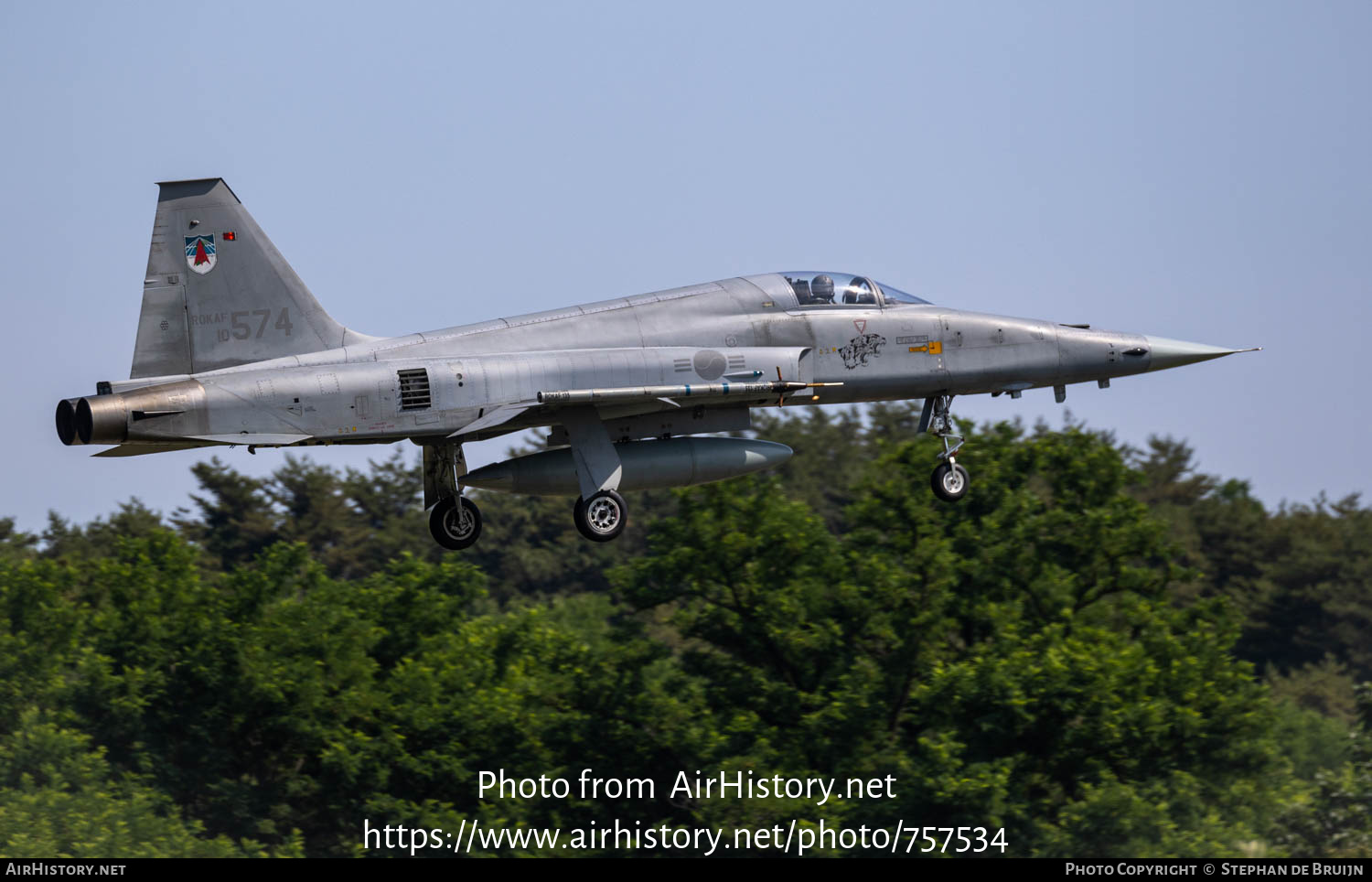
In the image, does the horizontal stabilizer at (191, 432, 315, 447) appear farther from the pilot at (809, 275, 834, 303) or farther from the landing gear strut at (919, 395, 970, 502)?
the landing gear strut at (919, 395, 970, 502)

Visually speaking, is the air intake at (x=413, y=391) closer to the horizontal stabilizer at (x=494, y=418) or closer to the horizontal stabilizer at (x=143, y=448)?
the horizontal stabilizer at (x=494, y=418)

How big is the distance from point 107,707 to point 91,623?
5123 millimetres

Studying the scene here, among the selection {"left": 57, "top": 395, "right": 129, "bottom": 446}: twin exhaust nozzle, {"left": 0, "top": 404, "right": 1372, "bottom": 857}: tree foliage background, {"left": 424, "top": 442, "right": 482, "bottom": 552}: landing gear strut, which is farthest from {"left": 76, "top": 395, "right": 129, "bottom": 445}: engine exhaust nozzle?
{"left": 0, "top": 404, "right": 1372, "bottom": 857}: tree foliage background

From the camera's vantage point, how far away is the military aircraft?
64.2 ft

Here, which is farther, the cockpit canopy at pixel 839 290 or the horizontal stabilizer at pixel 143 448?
the cockpit canopy at pixel 839 290

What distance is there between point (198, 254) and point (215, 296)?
59 centimetres

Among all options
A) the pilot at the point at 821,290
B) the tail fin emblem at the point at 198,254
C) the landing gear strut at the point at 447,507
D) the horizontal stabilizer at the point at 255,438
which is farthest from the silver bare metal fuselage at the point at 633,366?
the landing gear strut at the point at 447,507

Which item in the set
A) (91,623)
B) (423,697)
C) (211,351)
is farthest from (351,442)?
(91,623)

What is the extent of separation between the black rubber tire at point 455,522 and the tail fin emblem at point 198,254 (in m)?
4.64

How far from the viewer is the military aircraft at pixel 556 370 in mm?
19578

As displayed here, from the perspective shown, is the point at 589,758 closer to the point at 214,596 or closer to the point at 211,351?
the point at 214,596

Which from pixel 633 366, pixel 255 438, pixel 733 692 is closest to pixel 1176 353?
pixel 633 366

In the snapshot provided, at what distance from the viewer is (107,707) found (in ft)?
173

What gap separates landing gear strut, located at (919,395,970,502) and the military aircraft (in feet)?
0.11
